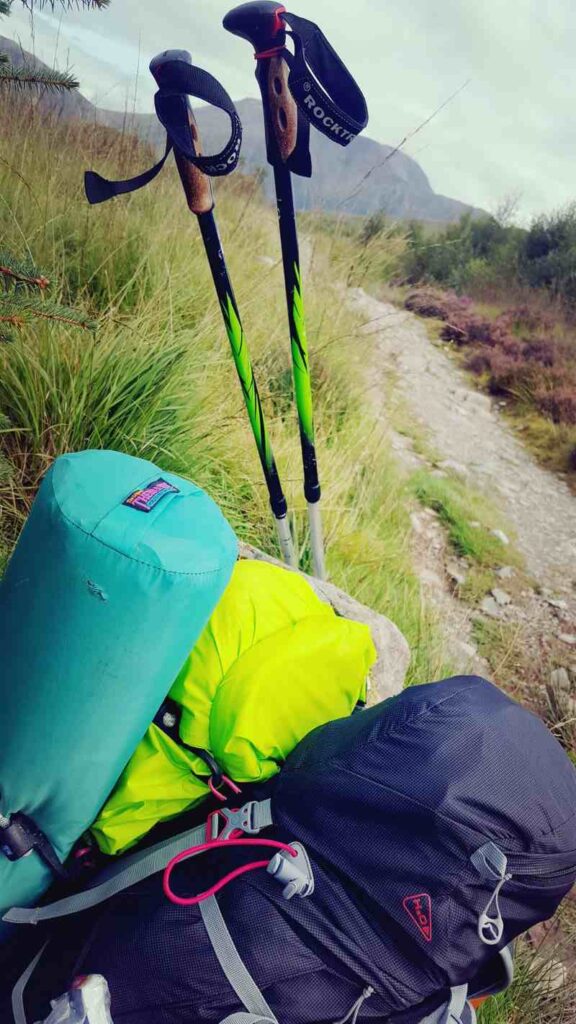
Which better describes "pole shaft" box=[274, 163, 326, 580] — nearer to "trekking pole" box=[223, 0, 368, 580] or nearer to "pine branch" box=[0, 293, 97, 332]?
"trekking pole" box=[223, 0, 368, 580]

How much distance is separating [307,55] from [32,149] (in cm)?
215

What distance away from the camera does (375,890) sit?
84cm

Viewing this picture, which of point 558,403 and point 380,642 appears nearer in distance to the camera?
point 380,642

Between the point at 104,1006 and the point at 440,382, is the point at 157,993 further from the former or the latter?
the point at 440,382

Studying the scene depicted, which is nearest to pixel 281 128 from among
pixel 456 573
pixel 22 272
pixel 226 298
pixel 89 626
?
pixel 226 298

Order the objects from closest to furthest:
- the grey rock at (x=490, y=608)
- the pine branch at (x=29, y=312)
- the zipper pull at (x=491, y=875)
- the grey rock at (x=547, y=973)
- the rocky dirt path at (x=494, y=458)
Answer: the zipper pull at (x=491, y=875) → the pine branch at (x=29, y=312) → the grey rock at (x=547, y=973) → the grey rock at (x=490, y=608) → the rocky dirt path at (x=494, y=458)

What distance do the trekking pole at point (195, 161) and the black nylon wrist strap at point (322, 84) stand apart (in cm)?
17

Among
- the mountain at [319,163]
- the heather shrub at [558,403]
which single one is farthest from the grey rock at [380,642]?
the heather shrub at [558,403]

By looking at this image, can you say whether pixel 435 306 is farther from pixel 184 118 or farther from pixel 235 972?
pixel 235 972

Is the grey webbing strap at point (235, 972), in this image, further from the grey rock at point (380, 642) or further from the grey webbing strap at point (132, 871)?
the grey rock at point (380, 642)

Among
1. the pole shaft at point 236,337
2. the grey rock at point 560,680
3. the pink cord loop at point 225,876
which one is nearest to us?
the pink cord loop at point 225,876

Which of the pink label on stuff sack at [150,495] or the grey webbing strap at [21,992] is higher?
the pink label on stuff sack at [150,495]

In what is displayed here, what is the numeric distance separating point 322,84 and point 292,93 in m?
0.07

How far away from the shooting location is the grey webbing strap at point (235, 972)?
2.68 feet
